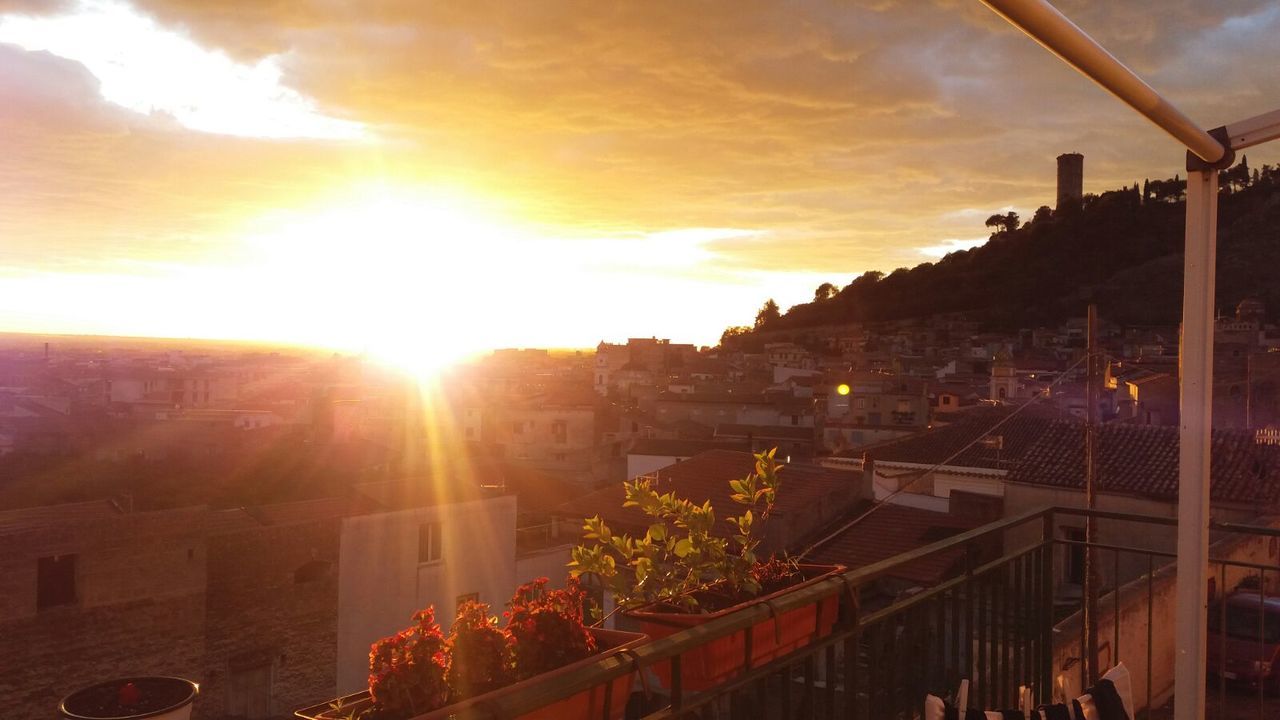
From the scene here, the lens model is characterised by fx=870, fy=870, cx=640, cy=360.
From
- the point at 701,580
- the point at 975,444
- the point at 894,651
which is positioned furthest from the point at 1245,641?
the point at 975,444

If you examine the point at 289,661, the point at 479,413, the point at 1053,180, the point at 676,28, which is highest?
the point at 1053,180

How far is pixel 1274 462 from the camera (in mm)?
16547

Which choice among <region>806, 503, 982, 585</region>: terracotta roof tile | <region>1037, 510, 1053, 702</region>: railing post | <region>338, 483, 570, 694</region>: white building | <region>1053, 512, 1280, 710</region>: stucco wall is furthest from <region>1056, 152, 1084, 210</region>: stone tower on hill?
<region>1037, 510, 1053, 702</region>: railing post

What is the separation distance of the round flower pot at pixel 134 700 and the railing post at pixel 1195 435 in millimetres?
7278

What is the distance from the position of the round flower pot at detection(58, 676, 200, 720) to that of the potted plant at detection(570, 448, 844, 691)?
637 centimetres

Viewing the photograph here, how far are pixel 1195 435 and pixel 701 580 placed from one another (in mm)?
1480

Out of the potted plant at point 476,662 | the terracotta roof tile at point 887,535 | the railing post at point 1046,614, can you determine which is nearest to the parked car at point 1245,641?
the railing post at point 1046,614

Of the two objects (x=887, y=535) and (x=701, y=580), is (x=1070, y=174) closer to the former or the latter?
(x=887, y=535)

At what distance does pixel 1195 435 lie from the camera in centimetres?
250

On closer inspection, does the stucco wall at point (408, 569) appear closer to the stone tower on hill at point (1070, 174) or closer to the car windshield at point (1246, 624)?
the car windshield at point (1246, 624)

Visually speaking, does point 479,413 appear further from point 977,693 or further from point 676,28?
point 977,693

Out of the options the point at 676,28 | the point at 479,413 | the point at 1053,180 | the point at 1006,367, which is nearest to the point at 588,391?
the point at 479,413

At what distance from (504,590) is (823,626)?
21.1m

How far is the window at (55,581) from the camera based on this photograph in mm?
16250
